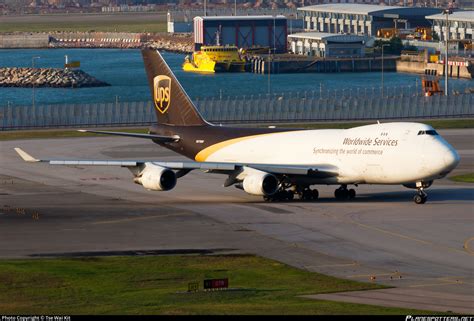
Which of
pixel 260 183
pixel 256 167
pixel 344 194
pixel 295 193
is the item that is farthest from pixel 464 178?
pixel 260 183

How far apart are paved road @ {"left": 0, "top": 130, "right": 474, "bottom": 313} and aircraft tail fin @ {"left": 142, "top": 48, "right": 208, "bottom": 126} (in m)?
4.64

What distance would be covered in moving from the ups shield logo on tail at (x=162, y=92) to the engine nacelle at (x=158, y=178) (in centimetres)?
1025

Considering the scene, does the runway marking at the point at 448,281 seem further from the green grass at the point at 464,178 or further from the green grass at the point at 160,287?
the green grass at the point at 464,178

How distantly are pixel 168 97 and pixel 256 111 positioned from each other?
170 ft

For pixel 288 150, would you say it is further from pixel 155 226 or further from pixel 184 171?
pixel 155 226

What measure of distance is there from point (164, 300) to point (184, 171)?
29.9m

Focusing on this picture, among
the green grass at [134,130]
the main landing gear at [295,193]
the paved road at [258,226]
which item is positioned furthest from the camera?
the green grass at [134,130]

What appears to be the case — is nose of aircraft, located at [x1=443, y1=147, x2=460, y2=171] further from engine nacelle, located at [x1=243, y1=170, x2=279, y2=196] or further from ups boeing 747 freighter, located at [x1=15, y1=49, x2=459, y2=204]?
engine nacelle, located at [x1=243, y1=170, x2=279, y2=196]

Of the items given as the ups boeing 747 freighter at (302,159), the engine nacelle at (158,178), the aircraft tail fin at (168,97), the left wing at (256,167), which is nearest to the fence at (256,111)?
the aircraft tail fin at (168,97)

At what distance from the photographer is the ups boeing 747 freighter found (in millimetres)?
76000

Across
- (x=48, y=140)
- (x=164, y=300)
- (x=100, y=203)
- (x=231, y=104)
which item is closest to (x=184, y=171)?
(x=100, y=203)

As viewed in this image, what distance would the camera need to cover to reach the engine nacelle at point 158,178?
7844 cm

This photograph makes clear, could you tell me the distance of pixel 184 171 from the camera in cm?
8031

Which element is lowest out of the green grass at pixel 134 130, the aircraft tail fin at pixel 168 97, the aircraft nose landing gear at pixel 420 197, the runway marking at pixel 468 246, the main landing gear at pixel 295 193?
the green grass at pixel 134 130
